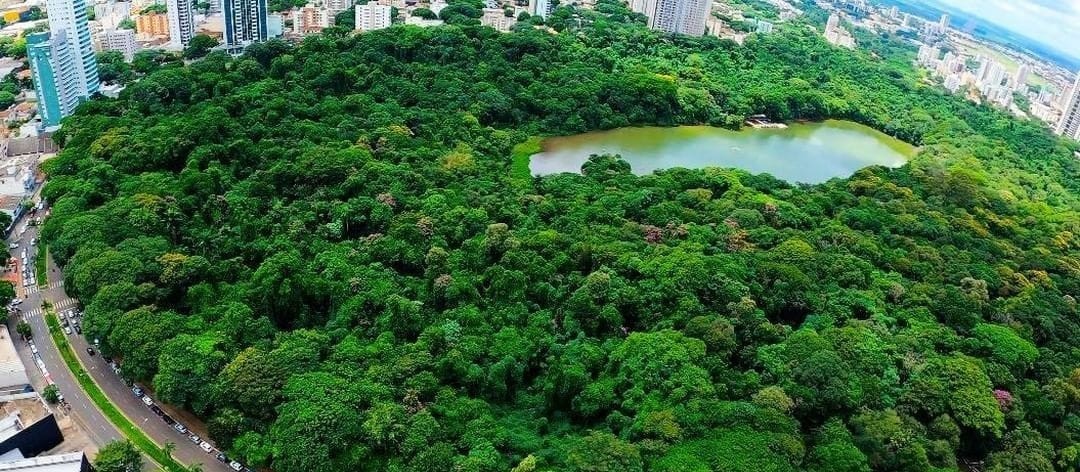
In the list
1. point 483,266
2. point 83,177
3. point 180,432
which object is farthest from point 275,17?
point 180,432

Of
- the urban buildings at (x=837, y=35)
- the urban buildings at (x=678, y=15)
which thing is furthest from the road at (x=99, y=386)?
the urban buildings at (x=837, y=35)

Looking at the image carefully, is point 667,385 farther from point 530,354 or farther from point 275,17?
point 275,17

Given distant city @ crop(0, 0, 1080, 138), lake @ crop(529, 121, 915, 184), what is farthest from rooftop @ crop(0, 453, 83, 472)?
distant city @ crop(0, 0, 1080, 138)

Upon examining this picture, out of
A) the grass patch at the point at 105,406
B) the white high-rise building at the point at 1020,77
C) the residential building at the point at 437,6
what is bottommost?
the grass patch at the point at 105,406

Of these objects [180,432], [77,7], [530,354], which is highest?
[77,7]

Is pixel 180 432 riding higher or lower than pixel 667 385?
lower

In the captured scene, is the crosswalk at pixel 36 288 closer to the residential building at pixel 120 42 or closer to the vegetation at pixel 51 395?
the vegetation at pixel 51 395

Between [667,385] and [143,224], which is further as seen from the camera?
[143,224]
